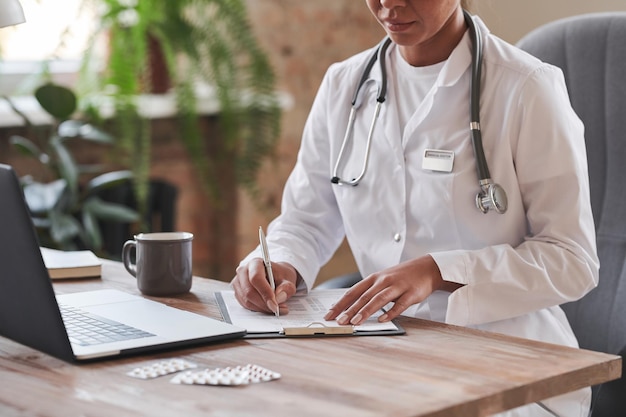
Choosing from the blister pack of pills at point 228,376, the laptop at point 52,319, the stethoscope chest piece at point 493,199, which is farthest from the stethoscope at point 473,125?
the blister pack of pills at point 228,376

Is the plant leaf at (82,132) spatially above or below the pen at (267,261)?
below

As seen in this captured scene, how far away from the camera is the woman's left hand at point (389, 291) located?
1.41 m

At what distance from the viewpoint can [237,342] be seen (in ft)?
4.31

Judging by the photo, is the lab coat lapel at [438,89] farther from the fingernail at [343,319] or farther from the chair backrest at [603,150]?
the fingernail at [343,319]

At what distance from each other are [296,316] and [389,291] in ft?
0.47

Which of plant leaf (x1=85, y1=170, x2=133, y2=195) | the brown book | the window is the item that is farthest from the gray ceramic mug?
the window

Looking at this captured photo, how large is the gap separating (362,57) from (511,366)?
90cm

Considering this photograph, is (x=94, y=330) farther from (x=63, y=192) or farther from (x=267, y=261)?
(x=63, y=192)

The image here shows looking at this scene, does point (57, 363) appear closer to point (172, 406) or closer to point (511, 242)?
point (172, 406)

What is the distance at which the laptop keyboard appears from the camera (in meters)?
1.28

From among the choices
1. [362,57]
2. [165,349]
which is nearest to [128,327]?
[165,349]

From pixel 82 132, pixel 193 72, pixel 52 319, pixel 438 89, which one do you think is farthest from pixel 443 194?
pixel 193 72

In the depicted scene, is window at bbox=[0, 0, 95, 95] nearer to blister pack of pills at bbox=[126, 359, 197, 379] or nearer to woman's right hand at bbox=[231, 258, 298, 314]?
woman's right hand at bbox=[231, 258, 298, 314]

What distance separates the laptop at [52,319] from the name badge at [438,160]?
52 cm
